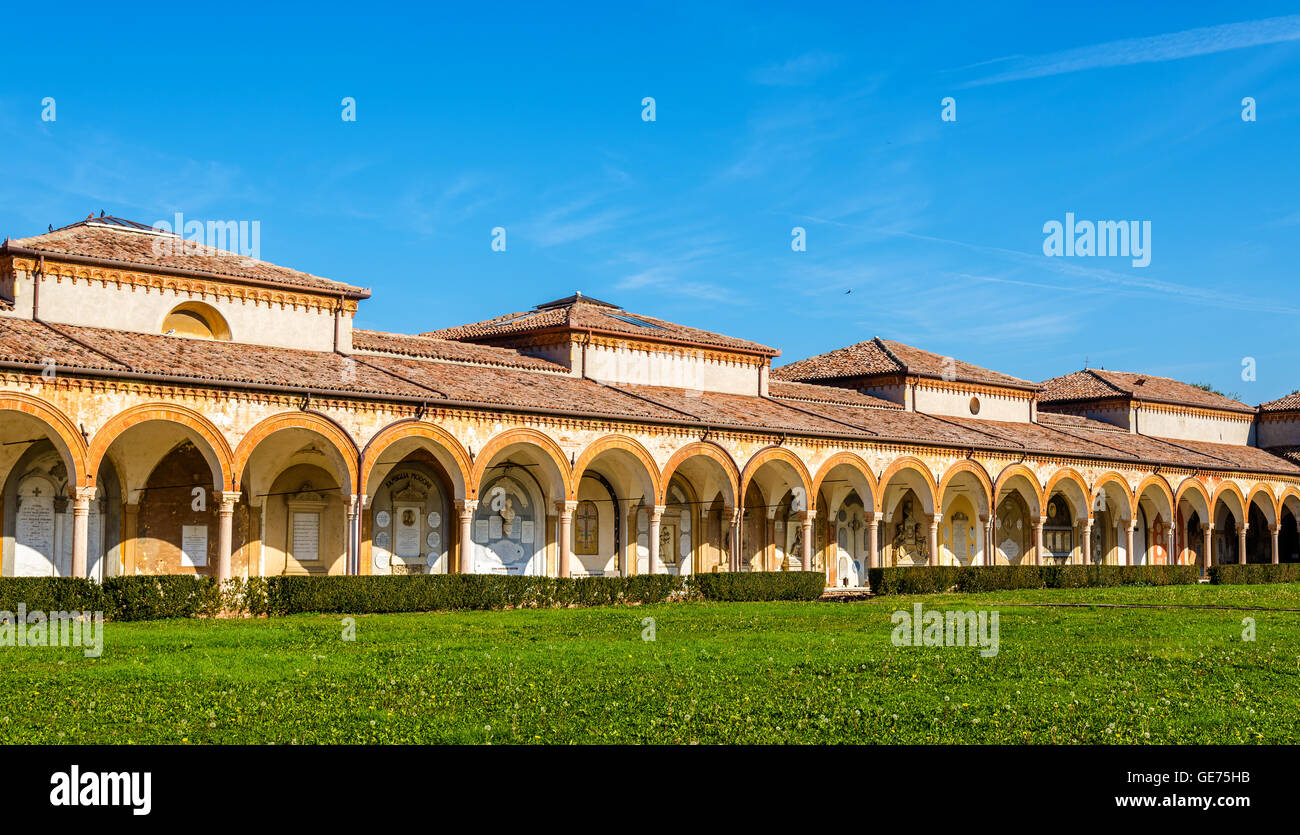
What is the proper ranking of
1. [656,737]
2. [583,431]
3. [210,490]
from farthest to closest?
[583,431] → [210,490] → [656,737]

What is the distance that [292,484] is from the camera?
27.6m

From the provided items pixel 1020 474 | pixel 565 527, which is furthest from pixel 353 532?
pixel 1020 474

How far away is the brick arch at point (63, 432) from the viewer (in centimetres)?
2094

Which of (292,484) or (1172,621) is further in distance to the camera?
(292,484)

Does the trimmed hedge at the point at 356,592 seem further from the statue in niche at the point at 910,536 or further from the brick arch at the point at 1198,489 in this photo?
the brick arch at the point at 1198,489

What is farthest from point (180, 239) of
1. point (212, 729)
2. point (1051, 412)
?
point (1051, 412)

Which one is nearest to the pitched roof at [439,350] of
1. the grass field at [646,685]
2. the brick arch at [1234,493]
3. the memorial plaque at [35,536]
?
the memorial plaque at [35,536]

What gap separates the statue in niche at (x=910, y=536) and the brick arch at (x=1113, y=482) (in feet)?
17.0

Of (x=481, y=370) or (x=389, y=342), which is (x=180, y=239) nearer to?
(x=389, y=342)

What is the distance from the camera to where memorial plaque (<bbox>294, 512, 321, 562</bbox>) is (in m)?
27.8

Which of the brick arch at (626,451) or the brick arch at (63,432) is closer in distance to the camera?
the brick arch at (63,432)

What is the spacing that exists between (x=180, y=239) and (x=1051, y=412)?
3534 centimetres

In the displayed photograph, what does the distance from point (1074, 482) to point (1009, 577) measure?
895 cm
